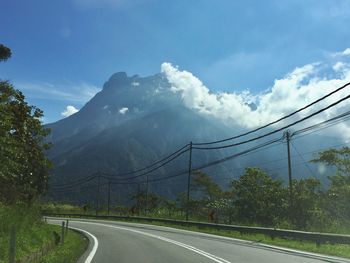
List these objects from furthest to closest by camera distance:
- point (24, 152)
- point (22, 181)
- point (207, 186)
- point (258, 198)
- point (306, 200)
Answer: point (207, 186), point (258, 198), point (306, 200), point (22, 181), point (24, 152)

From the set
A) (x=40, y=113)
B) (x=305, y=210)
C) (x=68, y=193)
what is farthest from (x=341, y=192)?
(x=68, y=193)

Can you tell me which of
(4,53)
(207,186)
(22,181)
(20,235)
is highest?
(4,53)

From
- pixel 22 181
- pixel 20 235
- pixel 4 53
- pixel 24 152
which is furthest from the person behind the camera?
pixel 22 181

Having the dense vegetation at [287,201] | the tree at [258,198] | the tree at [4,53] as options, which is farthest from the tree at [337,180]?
the tree at [4,53]

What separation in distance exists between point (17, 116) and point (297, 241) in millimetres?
18498

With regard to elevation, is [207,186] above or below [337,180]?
above

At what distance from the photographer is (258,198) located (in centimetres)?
5716

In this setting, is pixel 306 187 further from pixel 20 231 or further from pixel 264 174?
pixel 20 231

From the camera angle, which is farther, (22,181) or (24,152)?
(22,181)

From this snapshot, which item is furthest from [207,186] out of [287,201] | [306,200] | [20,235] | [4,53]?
[20,235]

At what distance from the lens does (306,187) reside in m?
52.5

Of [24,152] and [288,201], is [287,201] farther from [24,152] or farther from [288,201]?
[24,152]

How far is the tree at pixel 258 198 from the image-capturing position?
55500 mm

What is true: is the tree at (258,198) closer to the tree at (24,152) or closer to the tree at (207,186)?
the tree at (207,186)
